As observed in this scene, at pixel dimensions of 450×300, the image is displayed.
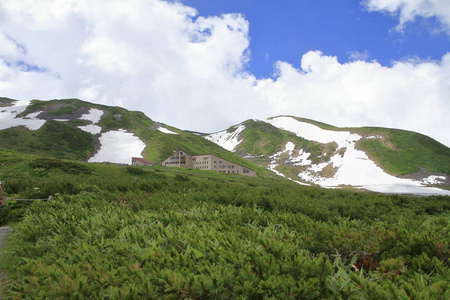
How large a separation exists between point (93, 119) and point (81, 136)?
37651 mm

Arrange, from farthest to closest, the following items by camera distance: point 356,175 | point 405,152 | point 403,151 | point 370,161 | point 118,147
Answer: point 403,151 < point 405,152 < point 370,161 < point 356,175 < point 118,147

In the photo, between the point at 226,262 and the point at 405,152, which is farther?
the point at 405,152

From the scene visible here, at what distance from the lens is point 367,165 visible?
155m

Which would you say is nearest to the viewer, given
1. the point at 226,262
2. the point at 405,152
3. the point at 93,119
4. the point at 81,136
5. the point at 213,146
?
the point at 226,262

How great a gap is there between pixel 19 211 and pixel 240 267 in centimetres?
1357

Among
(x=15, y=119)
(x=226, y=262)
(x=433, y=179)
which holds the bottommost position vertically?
(x=433, y=179)

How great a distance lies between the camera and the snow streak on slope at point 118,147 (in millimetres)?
107625

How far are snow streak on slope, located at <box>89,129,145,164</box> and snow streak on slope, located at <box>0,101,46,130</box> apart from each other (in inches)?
1297

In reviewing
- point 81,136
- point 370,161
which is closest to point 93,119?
point 81,136

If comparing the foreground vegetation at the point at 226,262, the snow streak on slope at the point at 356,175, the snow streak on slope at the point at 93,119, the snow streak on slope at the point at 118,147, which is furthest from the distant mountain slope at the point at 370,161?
the foreground vegetation at the point at 226,262

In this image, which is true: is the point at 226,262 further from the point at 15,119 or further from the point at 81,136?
the point at 15,119

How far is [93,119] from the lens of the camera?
522 feet

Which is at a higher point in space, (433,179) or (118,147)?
(118,147)

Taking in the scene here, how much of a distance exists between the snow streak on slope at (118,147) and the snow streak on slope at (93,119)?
7703 mm
